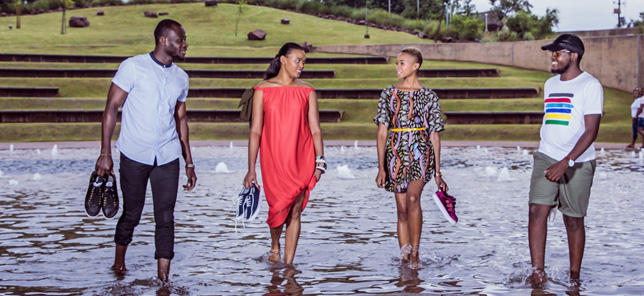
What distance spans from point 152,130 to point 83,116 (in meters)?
19.8

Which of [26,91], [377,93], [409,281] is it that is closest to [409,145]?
[409,281]

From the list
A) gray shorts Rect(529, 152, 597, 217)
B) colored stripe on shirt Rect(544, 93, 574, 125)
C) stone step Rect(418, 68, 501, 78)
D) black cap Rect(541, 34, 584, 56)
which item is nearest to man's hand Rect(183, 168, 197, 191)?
gray shorts Rect(529, 152, 597, 217)

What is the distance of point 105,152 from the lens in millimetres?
5695

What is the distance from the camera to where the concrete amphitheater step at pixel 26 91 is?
26.9 m

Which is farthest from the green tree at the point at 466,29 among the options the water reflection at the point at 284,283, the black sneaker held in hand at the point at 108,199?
the black sneaker held in hand at the point at 108,199

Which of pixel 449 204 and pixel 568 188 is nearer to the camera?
pixel 568 188

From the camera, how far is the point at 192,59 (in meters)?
33.8

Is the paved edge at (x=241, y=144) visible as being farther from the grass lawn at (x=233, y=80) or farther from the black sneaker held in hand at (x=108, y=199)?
the black sneaker held in hand at (x=108, y=199)

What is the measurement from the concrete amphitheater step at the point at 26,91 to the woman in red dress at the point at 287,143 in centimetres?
2231

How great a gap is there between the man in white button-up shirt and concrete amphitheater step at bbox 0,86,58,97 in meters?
22.6

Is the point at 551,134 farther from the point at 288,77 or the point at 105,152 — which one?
the point at 105,152

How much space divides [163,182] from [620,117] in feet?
72.2

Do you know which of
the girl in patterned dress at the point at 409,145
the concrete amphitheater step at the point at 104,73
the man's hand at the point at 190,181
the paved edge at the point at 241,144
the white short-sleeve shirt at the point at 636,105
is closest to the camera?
the man's hand at the point at 190,181

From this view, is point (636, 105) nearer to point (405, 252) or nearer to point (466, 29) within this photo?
point (405, 252)
